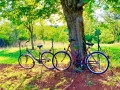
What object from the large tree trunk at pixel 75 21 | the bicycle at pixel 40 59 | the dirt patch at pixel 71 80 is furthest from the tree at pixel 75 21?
the bicycle at pixel 40 59

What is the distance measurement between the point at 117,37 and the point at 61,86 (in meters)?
36.4

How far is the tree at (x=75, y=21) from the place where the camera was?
463 cm

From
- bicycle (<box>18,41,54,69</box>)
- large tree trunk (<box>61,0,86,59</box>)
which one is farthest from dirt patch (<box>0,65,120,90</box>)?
large tree trunk (<box>61,0,86,59</box>)

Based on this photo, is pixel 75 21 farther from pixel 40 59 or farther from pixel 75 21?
pixel 40 59

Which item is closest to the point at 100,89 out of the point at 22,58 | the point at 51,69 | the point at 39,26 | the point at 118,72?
the point at 118,72

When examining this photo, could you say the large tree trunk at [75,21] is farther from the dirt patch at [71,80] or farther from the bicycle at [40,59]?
the bicycle at [40,59]

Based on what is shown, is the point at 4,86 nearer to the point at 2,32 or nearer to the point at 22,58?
the point at 22,58

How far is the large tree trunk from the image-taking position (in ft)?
15.2

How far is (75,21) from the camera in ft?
15.4

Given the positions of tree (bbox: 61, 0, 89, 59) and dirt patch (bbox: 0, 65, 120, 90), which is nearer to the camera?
dirt patch (bbox: 0, 65, 120, 90)

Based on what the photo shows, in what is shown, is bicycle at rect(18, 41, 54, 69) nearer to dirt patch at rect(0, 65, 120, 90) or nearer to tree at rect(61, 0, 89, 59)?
dirt patch at rect(0, 65, 120, 90)

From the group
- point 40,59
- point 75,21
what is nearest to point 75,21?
point 75,21

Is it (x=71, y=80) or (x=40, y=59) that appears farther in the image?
(x=40, y=59)

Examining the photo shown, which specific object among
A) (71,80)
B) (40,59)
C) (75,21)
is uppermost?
(75,21)
